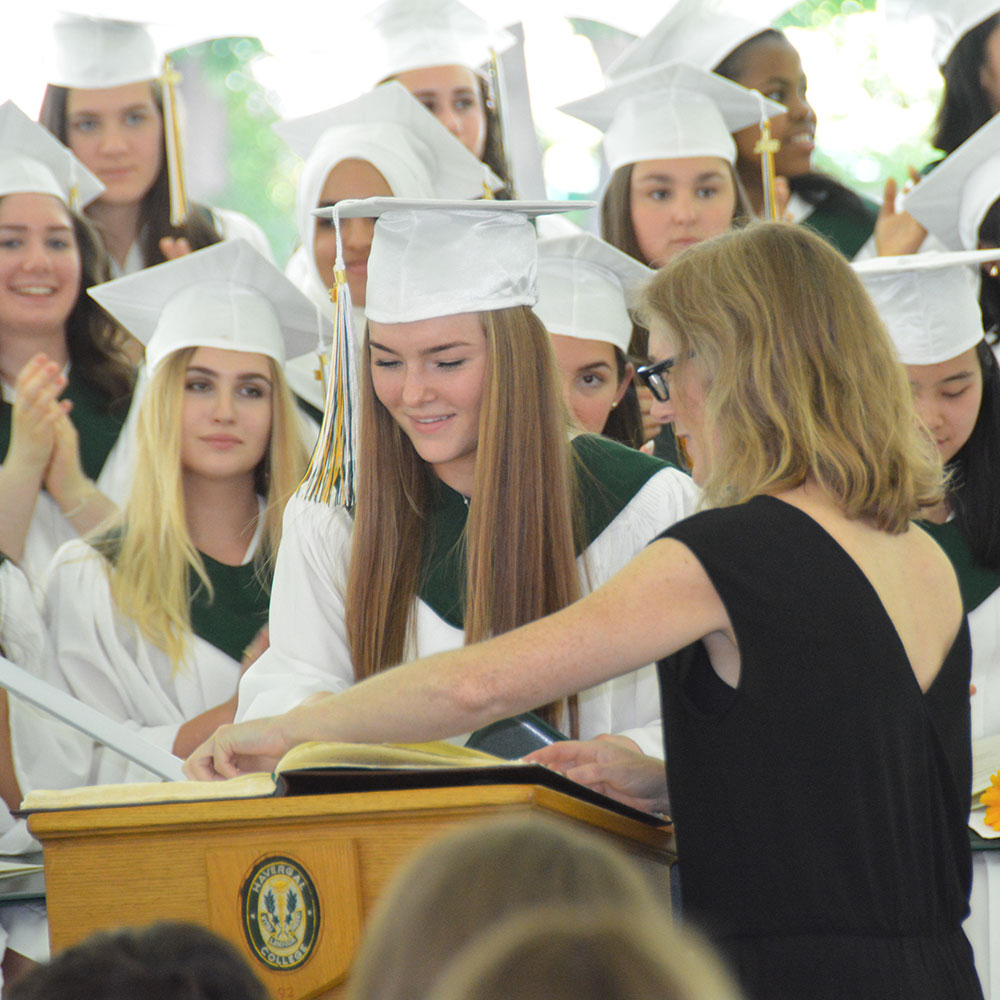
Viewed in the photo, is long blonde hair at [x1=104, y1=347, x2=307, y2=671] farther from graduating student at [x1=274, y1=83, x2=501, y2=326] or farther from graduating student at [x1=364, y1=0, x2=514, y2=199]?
graduating student at [x1=364, y1=0, x2=514, y2=199]

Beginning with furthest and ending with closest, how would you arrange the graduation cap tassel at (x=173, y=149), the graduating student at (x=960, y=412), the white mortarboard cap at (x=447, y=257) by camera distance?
the graduation cap tassel at (x=173, y=149) < the graduating student at (x=960, y=412) < the white mortarboard cap at (x=447, y=257)

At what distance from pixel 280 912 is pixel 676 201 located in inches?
141

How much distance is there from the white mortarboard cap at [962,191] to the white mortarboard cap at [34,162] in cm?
274

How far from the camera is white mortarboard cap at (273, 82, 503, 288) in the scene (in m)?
4.82

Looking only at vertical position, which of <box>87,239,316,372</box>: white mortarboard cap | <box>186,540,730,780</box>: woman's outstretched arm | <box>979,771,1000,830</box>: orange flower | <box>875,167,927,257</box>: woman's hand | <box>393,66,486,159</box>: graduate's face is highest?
<box>393,66,486,159</box>: graduate's face

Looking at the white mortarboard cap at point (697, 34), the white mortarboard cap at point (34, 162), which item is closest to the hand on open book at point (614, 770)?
the white mortarboard cap at point (34, 162)

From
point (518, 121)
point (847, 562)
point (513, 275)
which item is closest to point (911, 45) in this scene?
point (518, 121)

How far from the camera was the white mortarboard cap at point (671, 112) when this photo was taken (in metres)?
4.85

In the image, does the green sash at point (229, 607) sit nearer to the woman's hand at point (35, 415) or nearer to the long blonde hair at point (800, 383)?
the woman's hand at point (35, 415)

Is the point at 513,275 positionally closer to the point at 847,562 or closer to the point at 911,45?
the point at 847,562

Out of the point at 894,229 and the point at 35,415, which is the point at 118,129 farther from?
the point at 894,229

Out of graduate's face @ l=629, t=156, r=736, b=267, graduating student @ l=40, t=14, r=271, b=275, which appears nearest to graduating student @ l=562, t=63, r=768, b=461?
graduate's face @ l=629, t=156, r=736, b=267

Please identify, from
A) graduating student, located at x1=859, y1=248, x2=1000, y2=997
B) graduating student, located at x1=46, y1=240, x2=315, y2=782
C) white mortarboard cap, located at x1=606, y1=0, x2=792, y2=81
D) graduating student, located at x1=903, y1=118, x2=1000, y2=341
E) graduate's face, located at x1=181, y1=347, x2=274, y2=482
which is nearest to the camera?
graduating student, located at x1=859, y1=248, x2=1000, y2=997

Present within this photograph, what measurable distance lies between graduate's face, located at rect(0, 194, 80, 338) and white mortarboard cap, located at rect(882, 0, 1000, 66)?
307 cm
